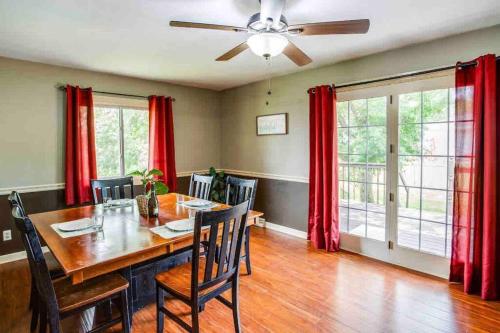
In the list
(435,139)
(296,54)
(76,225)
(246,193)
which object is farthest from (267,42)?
(435,139)

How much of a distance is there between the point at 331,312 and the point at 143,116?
3643mm

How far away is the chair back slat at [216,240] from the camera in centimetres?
158

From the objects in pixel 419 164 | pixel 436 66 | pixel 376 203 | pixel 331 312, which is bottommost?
pixel 331 312

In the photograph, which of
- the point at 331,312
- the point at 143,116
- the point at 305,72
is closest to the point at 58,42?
the point at 143,116

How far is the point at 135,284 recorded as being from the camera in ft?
7.36

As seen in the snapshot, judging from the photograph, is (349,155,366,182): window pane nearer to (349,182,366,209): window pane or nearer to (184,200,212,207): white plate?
(349,182,366,209): window pane

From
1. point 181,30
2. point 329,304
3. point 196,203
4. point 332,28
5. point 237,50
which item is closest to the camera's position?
point 332,28

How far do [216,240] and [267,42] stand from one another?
4.28ft

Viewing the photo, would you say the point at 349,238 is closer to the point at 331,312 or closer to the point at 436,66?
the point at 331,312

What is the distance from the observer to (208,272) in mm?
1703

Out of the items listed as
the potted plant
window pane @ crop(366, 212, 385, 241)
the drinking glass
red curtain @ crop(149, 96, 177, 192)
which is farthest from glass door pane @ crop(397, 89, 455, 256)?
red curtain @ crop(149, 96, 177, 192)

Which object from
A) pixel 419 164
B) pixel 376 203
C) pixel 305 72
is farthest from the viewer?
pixel 305 72

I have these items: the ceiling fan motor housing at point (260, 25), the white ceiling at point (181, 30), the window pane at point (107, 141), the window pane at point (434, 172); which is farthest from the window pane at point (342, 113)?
the window pane at point (107, 141)

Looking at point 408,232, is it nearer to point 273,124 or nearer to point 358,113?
point 358,113
